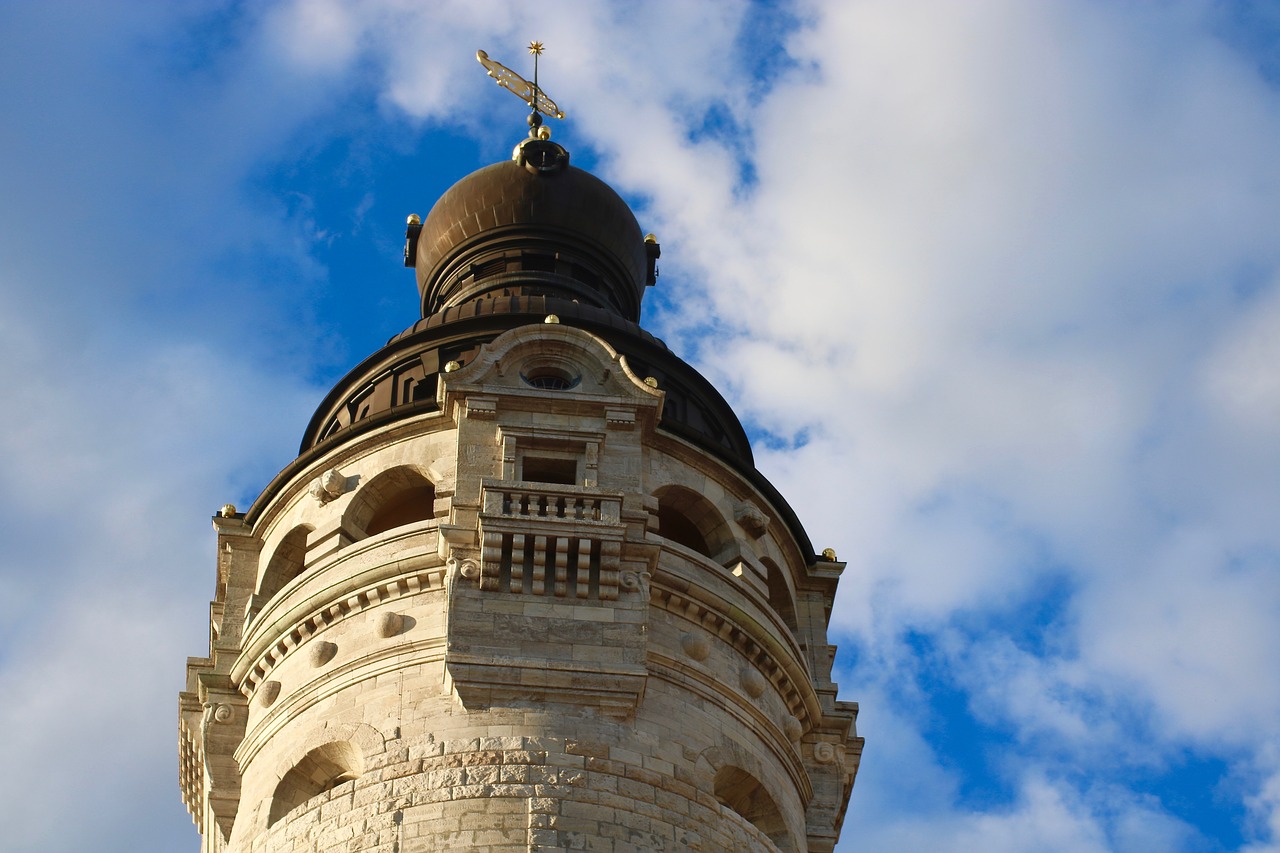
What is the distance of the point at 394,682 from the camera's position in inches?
1016

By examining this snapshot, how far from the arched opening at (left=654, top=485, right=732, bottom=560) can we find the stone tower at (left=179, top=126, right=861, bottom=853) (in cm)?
4

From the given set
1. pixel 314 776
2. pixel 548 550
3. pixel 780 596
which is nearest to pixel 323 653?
pixel 314 776

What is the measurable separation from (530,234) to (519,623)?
11883mm

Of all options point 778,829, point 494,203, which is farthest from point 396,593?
point 494,203

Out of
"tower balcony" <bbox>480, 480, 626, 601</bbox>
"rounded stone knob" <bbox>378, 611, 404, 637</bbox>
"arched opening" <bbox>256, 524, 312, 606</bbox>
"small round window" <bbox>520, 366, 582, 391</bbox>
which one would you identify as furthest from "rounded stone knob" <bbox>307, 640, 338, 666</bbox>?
"small round window" <bbox>520, 366, 582, 391</bbox>

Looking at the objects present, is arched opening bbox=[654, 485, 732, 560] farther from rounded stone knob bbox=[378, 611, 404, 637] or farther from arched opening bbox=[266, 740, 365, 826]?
arched opening bbox=[266, 740, 365, 826]

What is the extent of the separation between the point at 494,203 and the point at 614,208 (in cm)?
240

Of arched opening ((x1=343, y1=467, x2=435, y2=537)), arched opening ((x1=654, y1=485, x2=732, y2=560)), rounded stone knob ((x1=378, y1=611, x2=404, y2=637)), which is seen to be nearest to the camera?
rounded stone knob ((x1=378, y1=611, x2=404, y2=637))

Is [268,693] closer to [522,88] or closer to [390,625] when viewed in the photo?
[390,625]

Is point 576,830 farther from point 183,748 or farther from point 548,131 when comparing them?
point 548,131

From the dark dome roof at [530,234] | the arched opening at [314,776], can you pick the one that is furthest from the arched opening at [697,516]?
the arched opening at [314,776]

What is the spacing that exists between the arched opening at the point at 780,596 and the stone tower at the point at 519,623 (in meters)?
0.04

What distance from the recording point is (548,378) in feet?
98.5

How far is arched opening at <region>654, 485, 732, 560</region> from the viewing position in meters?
30.1
